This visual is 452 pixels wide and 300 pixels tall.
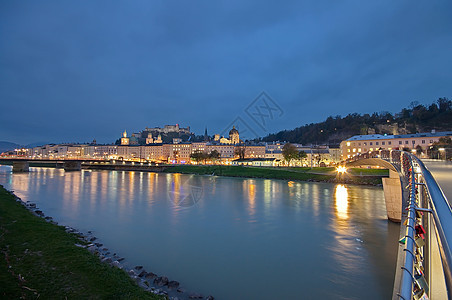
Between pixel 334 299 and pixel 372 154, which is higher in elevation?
pixel 372 154

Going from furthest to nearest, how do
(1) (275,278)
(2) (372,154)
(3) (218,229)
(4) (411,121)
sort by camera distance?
(4) (411,121)
(2) (372,154)
(3) (218,229)
(1) (275,278)

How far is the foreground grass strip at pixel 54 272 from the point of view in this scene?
18.8 ft

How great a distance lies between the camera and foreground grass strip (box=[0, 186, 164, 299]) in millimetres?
5730

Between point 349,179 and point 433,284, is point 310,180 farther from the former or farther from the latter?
point 433,284

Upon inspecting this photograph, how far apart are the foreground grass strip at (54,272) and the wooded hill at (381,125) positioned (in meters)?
102

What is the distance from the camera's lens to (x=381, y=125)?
4409 inches

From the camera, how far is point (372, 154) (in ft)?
67.8

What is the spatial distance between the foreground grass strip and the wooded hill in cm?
10152

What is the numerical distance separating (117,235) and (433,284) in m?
12.7

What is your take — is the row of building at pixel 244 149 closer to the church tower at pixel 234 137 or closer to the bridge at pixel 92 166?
the church tower at pixel 234 137

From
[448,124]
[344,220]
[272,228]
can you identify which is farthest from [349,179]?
[448,124]

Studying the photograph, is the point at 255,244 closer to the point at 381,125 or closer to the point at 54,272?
the point at 54,272

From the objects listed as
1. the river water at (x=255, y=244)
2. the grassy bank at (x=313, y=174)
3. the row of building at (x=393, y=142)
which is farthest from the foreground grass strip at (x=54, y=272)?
the row of building at (x=393, y=142)

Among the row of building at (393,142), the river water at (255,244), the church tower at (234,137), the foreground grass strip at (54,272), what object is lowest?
the river water at (255,244)
